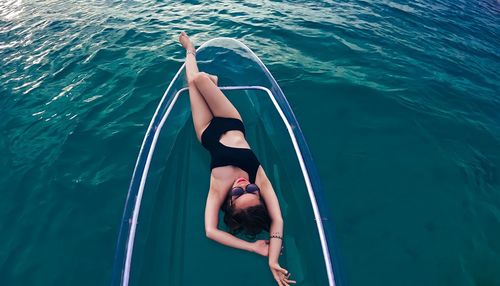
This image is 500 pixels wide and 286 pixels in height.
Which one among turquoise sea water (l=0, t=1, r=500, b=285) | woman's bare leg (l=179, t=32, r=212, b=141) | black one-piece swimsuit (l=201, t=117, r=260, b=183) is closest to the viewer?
turquoise sea water (l=0, t=1, r=500, b=285)

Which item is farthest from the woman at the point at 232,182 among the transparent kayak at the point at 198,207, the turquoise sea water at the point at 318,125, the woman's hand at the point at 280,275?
the turquoise sea water at the point at 318,125

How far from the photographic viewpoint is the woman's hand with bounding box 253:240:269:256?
313cm

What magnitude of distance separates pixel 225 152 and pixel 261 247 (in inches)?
50.7

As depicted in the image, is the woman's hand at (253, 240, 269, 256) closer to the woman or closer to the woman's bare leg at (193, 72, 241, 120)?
the woman

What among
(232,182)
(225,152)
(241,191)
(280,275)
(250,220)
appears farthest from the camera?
(225,152)

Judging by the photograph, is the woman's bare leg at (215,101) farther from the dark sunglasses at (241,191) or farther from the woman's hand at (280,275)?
the woman's hand at (280,275)

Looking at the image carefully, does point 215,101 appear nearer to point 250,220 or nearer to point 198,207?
point 198,207

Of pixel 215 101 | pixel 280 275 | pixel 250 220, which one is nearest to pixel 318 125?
pixel 215 101

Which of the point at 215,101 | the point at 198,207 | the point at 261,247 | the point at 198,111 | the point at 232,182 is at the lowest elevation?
the point at 198,207

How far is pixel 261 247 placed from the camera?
3.15 meters

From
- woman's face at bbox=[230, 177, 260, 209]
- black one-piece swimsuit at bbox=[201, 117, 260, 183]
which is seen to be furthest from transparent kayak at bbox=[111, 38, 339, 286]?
woman's face at bbox=[230, 177, 260, 209]

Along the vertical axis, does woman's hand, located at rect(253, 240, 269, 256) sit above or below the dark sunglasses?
below

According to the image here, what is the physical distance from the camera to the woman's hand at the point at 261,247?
313 centimetres

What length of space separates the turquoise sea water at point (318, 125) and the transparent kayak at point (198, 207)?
39 cm
